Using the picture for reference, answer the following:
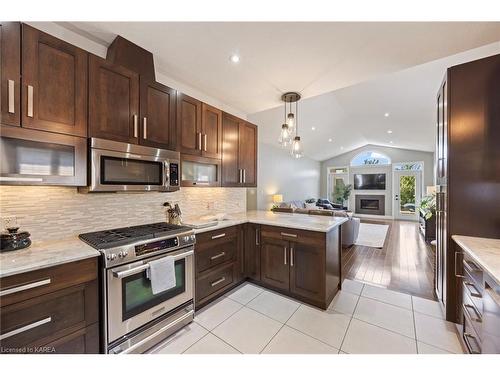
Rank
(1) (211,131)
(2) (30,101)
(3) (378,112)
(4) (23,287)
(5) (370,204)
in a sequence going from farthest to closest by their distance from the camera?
A: (5) (370,204) < (3) (378,112) < (1) (211,131) < (2) (30,101) < (4) (23,287)

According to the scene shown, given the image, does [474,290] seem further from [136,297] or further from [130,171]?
[130,171]

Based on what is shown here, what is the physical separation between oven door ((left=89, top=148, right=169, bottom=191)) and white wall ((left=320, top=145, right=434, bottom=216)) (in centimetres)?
962

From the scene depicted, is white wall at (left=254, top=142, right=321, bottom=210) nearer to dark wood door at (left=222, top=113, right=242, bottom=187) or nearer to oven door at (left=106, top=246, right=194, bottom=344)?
dark wood door at (left=222, top=113, right=242, bottom=187)

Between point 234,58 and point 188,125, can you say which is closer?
point 234,58

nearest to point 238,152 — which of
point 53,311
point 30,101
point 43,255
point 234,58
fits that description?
point 234,58

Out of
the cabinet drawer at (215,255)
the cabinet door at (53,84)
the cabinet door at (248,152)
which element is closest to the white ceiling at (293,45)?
the cabinet door at (53,84)

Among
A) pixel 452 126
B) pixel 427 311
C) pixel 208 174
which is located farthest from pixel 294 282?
pixel 452 126

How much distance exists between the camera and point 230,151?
286 cm

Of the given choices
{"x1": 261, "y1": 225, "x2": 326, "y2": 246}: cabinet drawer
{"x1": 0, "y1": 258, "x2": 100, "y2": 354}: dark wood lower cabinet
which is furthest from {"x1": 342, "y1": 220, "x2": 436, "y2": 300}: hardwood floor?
{"x1": 0, "y1": 258, "x2": 100, "y2": 354}: dark wood lower cabinet

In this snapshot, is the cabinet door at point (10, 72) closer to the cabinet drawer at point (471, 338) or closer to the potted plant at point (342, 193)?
the cabinet drawer at point (471, 338)

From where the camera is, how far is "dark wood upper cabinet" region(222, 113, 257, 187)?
2.79 m

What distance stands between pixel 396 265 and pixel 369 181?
22.3ft

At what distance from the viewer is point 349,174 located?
9.80 meters
